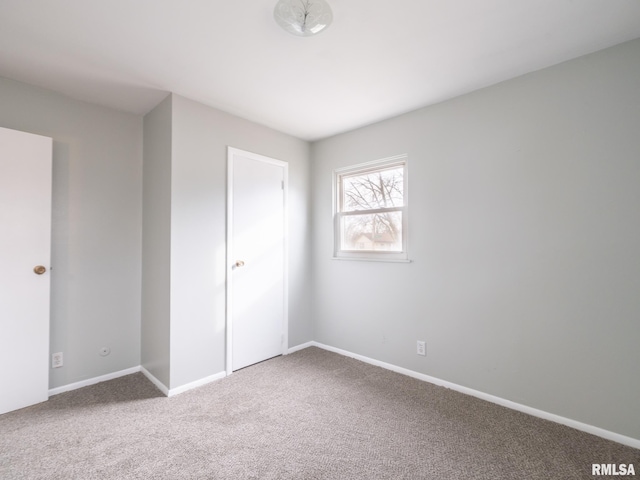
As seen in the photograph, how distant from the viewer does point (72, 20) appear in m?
1.70

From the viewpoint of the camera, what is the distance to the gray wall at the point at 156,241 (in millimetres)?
2553

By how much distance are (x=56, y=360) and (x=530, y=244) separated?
386 cm

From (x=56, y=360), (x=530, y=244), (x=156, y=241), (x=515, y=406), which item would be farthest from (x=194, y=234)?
(x=515, y=406)

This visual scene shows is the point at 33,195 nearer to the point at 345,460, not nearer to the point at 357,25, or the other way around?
the point at 357,25

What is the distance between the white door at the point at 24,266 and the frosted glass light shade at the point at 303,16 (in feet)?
6.91

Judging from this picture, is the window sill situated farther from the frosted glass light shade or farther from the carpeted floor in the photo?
the frosted glass light shade

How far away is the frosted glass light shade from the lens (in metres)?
1.58

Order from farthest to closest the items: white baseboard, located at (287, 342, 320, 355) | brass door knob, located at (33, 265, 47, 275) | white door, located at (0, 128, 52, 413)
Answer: white baseboard, located at (287, 342, 320, 355), brass door knob, located at (33, 265, 47, 275), white door, located at (0, 128, 52, 413)

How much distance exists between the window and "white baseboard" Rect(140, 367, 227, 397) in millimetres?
1741

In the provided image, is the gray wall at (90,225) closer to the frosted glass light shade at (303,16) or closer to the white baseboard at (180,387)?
the white baseboard at (180,387)

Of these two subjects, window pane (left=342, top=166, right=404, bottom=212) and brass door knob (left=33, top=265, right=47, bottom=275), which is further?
window pane (left=342, top=166, right=404, bottom=212)

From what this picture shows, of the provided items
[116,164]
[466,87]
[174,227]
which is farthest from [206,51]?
[466,87]

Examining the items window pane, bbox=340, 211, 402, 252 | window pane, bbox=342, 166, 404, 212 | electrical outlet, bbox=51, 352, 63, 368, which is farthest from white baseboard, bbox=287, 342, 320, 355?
electrical outlet, bbox=51, 352, 63, 368

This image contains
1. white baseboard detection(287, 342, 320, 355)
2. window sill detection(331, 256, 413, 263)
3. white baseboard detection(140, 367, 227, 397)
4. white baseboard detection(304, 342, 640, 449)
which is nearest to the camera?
white baseboard detection(304, 342, 640, 449)
